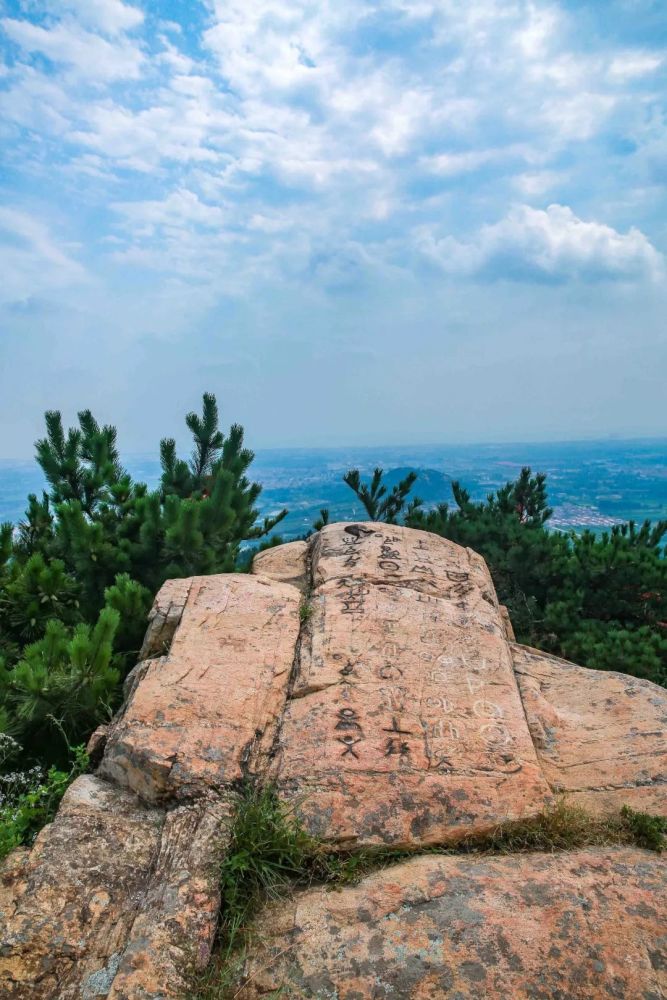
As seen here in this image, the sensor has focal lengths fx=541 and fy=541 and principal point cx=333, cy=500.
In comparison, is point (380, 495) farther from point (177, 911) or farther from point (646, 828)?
point (177, 911)

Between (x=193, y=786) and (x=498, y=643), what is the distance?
11.7ft

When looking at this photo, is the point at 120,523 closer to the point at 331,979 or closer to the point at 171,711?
the point at 171,711

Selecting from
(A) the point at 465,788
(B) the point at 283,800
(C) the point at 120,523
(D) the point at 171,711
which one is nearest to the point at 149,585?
(C) the point at 120,523

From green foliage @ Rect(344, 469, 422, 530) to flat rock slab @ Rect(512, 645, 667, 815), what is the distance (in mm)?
6880

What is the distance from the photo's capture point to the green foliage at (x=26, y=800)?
157 inches

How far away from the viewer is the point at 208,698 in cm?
495

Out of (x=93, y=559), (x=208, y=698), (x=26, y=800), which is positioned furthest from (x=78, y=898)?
(x=93, y=559)

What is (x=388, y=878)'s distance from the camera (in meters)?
3.71

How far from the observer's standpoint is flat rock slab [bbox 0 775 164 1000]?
10.1 ft

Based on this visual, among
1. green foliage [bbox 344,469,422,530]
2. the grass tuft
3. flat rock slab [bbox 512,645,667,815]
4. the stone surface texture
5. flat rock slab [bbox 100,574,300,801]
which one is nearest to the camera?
the stone surface texture

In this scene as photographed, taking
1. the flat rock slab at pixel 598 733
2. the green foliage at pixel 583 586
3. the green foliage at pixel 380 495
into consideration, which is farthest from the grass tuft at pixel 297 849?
the green foliage at pixel 380 495

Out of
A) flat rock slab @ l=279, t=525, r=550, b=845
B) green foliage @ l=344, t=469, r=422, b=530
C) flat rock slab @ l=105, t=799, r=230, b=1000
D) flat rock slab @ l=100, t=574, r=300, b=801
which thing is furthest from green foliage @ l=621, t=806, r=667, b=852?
green foliage @ l=344, t=469, r=422, b=530

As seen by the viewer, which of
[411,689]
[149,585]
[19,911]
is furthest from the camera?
[149,585]

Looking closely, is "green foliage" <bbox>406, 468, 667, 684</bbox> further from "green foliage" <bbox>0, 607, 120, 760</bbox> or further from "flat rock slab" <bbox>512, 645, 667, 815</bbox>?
"green foliage" <bbox>0, 607, 120, 760</bbox>
